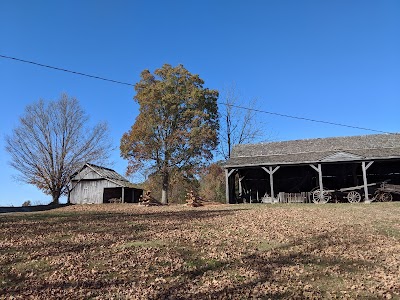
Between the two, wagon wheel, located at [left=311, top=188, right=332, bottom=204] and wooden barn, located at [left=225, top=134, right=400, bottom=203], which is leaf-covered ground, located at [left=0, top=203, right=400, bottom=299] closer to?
wagon wheel, located at [left=311, top=188, right=332, bottom=204]

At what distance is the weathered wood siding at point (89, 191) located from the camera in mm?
37062

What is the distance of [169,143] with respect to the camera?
32.4 meters

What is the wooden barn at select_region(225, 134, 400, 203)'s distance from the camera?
2473 centimetres

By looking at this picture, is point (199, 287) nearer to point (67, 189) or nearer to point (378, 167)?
point (378, 167)

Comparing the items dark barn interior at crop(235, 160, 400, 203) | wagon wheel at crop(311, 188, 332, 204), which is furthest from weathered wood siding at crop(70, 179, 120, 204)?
wagon wheel at crop(311, 188, 332, 204)

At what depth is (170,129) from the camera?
111ft

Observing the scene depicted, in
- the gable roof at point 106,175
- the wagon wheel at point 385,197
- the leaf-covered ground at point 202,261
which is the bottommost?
the leaf-covered ground at point 202,261

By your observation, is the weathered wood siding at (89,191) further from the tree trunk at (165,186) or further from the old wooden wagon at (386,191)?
the old wooden wagon at (386,191)

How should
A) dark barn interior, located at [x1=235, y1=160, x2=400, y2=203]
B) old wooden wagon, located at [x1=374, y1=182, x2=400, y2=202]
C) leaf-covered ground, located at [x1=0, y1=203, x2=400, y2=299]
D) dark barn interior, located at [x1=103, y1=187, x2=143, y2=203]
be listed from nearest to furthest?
leaf-covered ground, located at [x1=0, y1=203, x2=400, y2=299]
old wooden wagon, located at [x1=374, y1=182, x2=400, y2=202]
dark barn interior, located at [x1=235, y1=160, x2=400, y2=203]
dark barn interior, located at [x1=103, y1=187, x2=143, y2=203]

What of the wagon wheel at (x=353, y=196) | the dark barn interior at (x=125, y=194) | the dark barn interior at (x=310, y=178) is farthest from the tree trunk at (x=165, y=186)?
the wagon wheel at (x=353, y=196)

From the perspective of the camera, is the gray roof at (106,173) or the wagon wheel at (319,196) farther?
the gray roof at (106,173)

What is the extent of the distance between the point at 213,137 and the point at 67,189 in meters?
17.9

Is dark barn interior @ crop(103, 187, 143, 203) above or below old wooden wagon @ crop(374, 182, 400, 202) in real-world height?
above

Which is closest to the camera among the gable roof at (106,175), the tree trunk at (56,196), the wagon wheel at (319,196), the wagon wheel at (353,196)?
the wagon wheel at (353,196)
